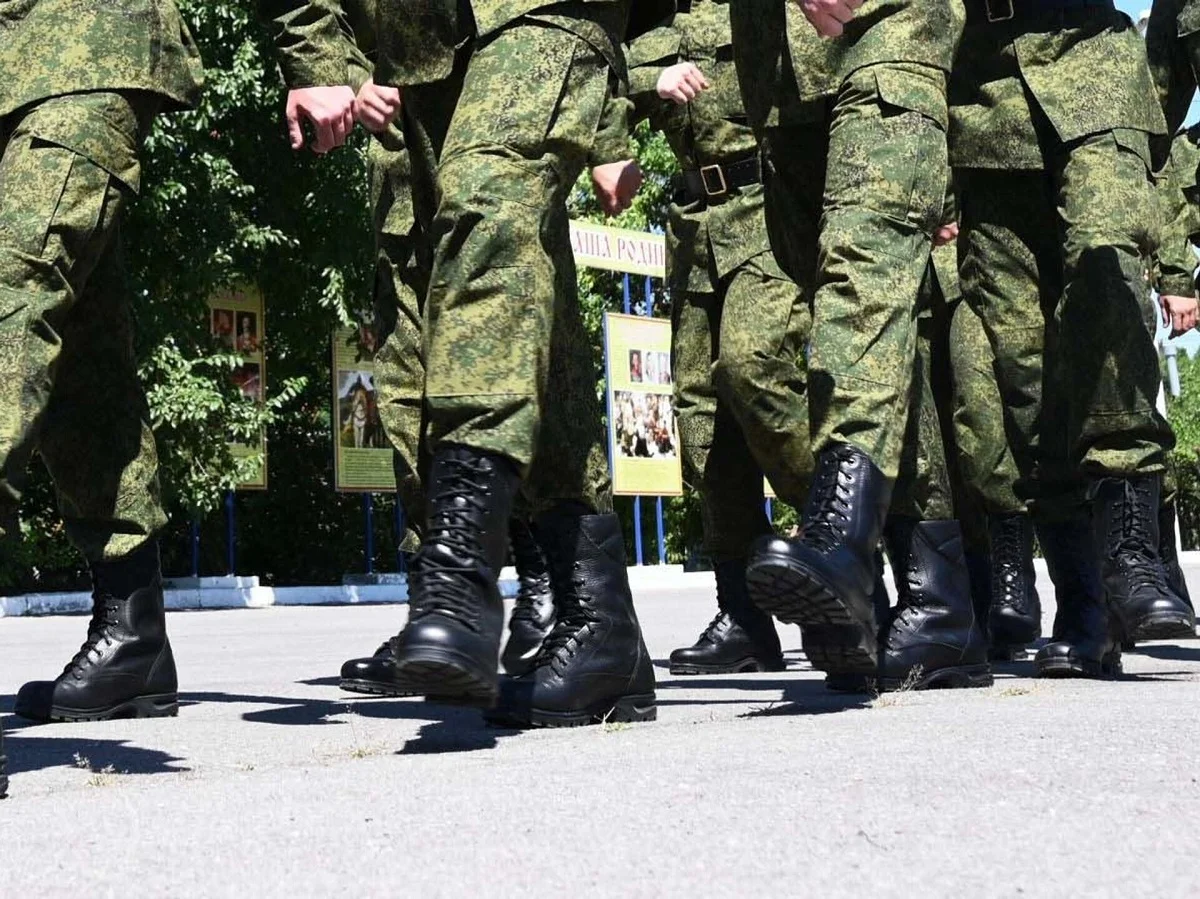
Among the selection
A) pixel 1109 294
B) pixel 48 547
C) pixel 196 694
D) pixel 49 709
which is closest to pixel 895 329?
pixel 1109 294

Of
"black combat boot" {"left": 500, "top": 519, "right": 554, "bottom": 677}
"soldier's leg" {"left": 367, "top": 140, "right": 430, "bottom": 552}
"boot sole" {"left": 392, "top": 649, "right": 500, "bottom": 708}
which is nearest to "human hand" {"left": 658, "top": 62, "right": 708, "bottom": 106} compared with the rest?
"soldier's leg" {"left": 367, "top": 140, "right": 430, "bottom": 552}

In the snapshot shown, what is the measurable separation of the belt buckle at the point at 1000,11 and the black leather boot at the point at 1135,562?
105 cm

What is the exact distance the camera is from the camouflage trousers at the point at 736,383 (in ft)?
16.5

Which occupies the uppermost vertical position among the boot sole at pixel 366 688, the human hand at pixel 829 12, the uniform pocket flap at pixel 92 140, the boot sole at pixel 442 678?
the human hand at pixel 829 12

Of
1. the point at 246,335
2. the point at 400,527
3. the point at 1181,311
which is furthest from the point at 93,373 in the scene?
the point at 400,527

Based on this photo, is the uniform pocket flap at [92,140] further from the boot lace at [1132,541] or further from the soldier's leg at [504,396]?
the boot lace at [1132,541]

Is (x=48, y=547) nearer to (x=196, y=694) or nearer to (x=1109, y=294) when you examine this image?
(x=196, y=694)

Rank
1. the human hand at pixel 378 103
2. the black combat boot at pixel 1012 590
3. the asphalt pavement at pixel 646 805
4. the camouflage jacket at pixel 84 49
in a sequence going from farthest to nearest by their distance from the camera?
the black combat boot at pixel 1012 590
the human hand at pixel 378 103
the camouflage jacket at pixel 84 49
the asphalt pavement at pixel 646 805

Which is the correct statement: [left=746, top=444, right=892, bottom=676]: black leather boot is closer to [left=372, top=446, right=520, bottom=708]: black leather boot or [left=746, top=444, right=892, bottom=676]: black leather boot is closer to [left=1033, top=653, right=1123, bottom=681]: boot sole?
[left=372, top=446, right=520, bottom=708]: black leather boot

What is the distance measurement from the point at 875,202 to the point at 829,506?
1.96 feet

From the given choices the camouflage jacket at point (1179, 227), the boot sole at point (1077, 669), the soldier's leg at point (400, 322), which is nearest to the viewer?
the boot sole at point (1077, 669)

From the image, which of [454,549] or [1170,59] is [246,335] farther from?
[454,549]

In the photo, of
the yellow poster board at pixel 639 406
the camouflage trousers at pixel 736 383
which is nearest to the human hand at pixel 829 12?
the camouflage trousers at pixel 736 383

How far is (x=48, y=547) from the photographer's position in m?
19.0
